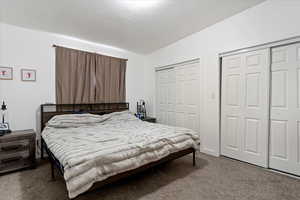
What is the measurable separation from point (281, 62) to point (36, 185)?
402cm

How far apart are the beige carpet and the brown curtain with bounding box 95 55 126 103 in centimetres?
189

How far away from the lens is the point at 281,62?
2539mm

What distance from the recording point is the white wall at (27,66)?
2812mm

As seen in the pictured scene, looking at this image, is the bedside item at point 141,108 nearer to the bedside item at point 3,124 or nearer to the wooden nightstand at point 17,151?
the wooden nightstand at point 17,151

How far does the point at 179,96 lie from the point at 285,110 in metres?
2.10

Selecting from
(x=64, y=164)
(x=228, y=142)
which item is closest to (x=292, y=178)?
(x=228, y=142)

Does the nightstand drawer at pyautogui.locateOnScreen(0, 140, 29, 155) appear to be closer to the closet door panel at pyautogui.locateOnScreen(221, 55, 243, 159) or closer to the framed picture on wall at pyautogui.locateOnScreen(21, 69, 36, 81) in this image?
the framed picture on wall at pyautogui.locateOnScreen(21, 69, 36, 81)

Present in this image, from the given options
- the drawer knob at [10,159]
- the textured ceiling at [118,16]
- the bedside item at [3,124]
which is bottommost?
the drawer knob at [10,159]

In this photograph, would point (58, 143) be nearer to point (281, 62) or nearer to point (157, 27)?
point (157, 27)

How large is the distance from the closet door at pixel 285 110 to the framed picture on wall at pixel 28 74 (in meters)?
4.25

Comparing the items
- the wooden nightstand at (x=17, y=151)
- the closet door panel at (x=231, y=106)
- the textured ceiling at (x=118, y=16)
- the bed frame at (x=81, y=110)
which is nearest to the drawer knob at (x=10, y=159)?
the wooden nightstand at (x=17, y=151)

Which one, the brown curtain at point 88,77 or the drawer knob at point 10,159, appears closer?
the drawer knob at point 10,159

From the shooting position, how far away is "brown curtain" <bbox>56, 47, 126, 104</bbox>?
333 centimetres

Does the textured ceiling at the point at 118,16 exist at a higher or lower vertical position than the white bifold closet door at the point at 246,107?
higher
